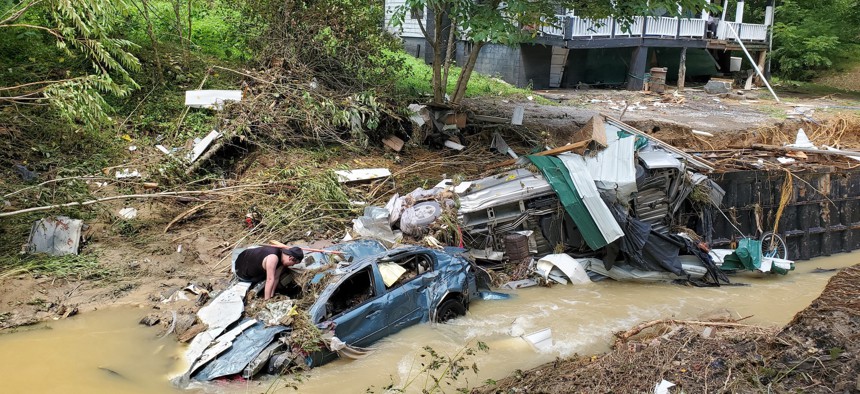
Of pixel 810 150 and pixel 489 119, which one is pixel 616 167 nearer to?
pixel 489 119

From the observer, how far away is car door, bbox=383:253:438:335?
7.92 meters

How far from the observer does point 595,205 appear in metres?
10.6

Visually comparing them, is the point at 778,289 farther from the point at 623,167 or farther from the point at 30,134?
the point at 30,134

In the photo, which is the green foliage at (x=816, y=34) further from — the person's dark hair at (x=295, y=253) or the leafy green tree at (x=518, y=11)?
the person's dark hair at (x=295, y=253)

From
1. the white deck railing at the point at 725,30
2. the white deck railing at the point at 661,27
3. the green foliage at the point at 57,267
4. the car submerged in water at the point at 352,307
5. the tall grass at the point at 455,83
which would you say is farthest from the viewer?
the white deck railing at the point at 725,30

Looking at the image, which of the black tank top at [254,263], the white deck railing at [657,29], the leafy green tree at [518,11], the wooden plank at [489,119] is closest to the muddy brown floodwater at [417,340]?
the black tank top at [254,263]

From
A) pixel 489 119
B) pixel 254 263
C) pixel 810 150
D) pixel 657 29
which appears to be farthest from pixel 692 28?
pixel 254 263

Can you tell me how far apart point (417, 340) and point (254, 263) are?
2193 mm

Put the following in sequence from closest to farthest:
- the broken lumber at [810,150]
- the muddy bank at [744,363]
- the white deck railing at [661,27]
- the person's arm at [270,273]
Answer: the muddy bank at [744,363]
the person's arm at [270,273]
the broken lumber at [810,150]
the white deck railing at [661,27]

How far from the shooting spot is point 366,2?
50.1 ft

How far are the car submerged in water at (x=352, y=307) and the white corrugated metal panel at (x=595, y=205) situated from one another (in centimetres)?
235

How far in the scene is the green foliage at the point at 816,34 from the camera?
93.1 ft

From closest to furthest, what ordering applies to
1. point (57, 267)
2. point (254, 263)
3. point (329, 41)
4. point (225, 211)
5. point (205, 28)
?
point (254, 263) < point (57, 267) < point (225, 211) < point (329, 41) < point (205, 28)

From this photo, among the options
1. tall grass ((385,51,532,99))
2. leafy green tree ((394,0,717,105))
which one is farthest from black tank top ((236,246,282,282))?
tall grass ((385,51,532,99))
